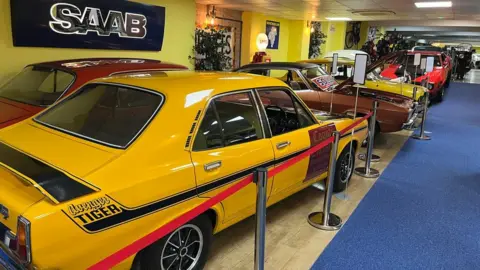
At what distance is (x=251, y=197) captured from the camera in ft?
9.14

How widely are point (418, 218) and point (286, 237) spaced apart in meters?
1.44

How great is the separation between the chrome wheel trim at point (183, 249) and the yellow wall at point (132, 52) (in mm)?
4803

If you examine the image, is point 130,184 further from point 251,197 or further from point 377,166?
point 377,166

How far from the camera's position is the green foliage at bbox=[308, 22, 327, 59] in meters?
15.5

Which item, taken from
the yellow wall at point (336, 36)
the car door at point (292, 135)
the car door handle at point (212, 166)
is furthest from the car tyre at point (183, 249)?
the yellow wall at point (336, 36)

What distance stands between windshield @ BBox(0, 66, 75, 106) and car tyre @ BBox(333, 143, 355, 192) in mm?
3038

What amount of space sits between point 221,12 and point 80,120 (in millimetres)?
9089

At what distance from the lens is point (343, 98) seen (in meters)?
6.17

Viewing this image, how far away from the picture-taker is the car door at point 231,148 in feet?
7.67

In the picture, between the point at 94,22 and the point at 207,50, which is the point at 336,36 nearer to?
the point at 207,50

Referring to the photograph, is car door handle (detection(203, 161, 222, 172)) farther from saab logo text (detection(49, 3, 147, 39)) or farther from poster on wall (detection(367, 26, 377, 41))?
poster on wall (detection(367, 26, 377, 41))

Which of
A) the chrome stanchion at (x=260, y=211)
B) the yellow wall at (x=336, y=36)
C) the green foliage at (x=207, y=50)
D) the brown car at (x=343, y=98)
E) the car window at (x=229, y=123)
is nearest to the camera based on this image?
the chrome stanchion at (x=260, y=211)

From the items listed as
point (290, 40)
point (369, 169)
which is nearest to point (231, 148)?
point (369, 169)

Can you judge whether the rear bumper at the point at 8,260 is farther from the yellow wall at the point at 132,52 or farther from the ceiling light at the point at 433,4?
the ceiling light at the point at 433,4
